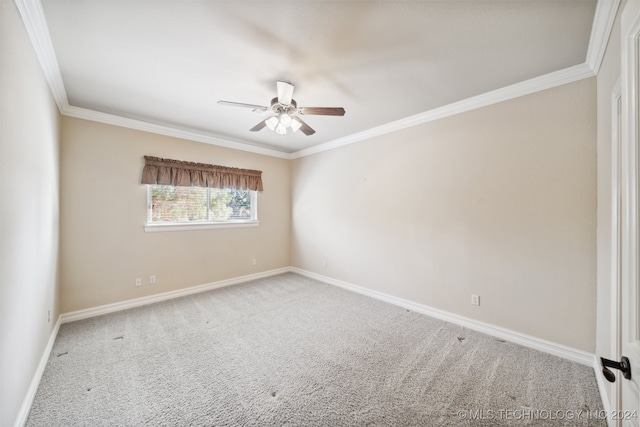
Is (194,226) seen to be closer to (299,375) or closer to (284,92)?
(284,92)

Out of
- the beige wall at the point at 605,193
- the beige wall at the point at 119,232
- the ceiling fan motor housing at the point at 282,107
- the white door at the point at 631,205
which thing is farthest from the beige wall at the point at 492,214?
the beige wall at the point at 119,232

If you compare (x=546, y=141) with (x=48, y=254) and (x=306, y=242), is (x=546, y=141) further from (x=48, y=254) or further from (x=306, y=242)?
(x=48, y=254)

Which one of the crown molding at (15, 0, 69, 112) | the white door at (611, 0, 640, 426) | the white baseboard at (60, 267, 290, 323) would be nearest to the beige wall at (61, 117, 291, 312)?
the white baseboard at (60, 267, 290, 323)

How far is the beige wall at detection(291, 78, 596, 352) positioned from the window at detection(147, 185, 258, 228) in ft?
6.62

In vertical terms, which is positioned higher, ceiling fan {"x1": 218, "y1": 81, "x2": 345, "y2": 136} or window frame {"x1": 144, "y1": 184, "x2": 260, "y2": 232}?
ceiling fan {"x1": 218, "y1": 81, "x2": 345, "y2": 136}

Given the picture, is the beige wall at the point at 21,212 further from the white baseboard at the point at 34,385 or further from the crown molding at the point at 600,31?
the crown molding at the point at 600,31

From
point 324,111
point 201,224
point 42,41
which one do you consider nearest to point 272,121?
point 324,111

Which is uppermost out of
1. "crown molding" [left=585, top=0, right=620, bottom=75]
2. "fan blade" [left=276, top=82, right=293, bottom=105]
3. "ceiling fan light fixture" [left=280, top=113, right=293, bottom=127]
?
"crown molding" [left=585, top=0, right=620, bottom=75]

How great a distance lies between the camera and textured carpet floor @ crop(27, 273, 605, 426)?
5.21 feet

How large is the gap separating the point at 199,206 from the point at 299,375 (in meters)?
3.12

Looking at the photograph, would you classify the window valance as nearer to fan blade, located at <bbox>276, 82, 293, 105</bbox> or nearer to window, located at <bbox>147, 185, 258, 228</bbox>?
window, located at <bbox>147, 185, 258, 228</bbox>

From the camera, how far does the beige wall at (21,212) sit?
130cm

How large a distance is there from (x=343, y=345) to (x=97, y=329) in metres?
2.74

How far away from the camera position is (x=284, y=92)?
2281mm
